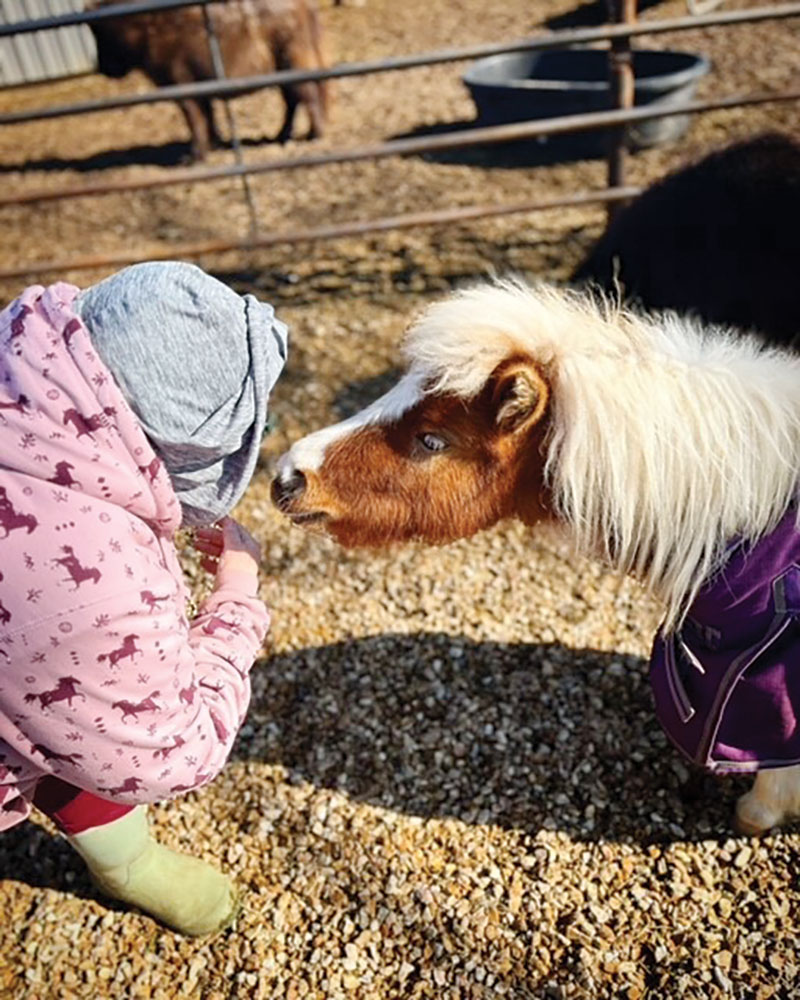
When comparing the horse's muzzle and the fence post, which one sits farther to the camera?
the fence post

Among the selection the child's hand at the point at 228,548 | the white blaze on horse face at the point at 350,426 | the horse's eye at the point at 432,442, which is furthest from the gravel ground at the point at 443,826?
the child's hand at the point at 228,548

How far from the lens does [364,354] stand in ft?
14.7

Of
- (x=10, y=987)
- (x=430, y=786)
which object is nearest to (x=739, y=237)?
(x=430, y=786)

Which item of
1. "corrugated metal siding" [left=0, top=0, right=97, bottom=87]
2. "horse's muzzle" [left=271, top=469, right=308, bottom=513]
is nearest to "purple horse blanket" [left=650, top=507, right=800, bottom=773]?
"horse's muzzle" [left=271, top=469, right=308, bottom=513]

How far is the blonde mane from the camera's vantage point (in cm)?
177

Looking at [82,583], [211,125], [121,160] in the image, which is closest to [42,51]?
[121,160]

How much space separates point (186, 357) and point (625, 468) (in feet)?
2.93

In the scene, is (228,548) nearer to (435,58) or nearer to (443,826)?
(443,826)

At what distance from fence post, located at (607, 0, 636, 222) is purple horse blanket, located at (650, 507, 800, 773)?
3.35 metres

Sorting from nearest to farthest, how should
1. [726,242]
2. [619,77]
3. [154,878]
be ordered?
[154,878] < [726,242] < [619,77]

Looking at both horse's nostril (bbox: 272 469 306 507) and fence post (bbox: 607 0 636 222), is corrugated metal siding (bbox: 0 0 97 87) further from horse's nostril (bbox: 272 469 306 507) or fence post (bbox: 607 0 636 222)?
horse's nostril (bbox: 272 469 306 507)

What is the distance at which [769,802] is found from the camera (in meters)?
2.21

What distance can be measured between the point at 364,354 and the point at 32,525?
319cm

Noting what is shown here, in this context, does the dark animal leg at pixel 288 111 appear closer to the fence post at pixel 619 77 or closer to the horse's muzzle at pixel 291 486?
the fence post at pixel 619 77
